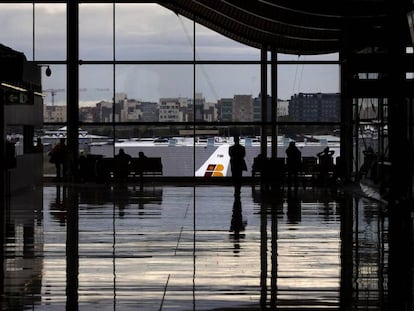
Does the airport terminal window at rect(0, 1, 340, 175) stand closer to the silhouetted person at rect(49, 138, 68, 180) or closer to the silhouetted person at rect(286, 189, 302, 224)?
the silhouetted person at rect(49, 138, 68, 180)

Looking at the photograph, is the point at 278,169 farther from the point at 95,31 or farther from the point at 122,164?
the point at 95,31

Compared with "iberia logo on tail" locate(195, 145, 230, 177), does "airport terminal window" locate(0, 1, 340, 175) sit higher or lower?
higher

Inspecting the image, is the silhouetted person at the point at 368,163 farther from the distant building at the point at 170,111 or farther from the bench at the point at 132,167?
the distant building at the point at 170,111

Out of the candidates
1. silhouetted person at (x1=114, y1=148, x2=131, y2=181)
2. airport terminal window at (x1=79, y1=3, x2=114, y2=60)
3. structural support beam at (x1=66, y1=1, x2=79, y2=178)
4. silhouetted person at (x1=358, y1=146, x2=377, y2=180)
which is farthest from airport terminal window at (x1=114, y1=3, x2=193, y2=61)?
silhouetted person at (x1=358, y1=146, x2=377, y2=180)

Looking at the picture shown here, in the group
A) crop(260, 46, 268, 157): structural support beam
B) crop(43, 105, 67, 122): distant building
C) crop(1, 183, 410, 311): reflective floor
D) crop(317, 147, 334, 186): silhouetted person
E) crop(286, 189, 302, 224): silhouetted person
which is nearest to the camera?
crop(1, 183, 410, 311): reflective floor

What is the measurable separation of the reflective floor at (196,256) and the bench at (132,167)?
10603 mm

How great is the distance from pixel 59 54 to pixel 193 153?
20.1 feet

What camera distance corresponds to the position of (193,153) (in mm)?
38531

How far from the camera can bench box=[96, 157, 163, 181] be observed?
36.2 meters

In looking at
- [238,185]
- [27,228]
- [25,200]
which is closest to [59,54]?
[238,185]

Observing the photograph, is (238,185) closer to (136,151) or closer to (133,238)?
(136,151)

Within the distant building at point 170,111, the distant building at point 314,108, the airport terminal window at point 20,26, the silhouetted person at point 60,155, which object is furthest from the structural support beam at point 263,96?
the airport terminal window at point 20,26

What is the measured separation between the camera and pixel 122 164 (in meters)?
36.3

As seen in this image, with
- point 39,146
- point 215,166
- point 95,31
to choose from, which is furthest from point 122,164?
point 215,166
